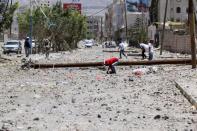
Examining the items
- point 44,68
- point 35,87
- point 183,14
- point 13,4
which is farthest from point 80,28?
point 35,87

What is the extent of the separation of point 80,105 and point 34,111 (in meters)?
1.43

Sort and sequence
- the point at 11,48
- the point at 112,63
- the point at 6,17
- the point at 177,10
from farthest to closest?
the point at 177,10, the point at 11,48, the point at 6,17, the point at 112,63

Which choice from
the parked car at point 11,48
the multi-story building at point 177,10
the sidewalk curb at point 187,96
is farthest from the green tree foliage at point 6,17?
the multi-story building at point 177,10

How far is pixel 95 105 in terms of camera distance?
1323 centimetres

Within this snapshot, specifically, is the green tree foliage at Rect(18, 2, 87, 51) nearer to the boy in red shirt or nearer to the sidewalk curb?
the boy in red shirt

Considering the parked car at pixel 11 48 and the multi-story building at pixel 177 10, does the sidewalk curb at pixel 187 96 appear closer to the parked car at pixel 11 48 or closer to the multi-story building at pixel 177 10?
the parked car at pixel 11 48

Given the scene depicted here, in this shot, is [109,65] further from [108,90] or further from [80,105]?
[80,105]

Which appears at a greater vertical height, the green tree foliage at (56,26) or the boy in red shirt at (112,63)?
the green tree foliage at (56,26)

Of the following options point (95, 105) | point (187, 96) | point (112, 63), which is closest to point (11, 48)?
point (112, 63)

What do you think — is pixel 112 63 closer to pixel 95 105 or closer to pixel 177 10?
pixel 95 105

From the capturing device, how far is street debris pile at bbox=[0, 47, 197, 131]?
10.3m

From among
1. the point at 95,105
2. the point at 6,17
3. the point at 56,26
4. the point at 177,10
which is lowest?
the point at 95,105

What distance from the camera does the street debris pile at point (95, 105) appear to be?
405 inches

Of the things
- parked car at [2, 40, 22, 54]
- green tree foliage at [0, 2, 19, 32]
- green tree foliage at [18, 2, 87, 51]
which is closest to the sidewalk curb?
green tree foliage at [0, 2, 19, 32]
